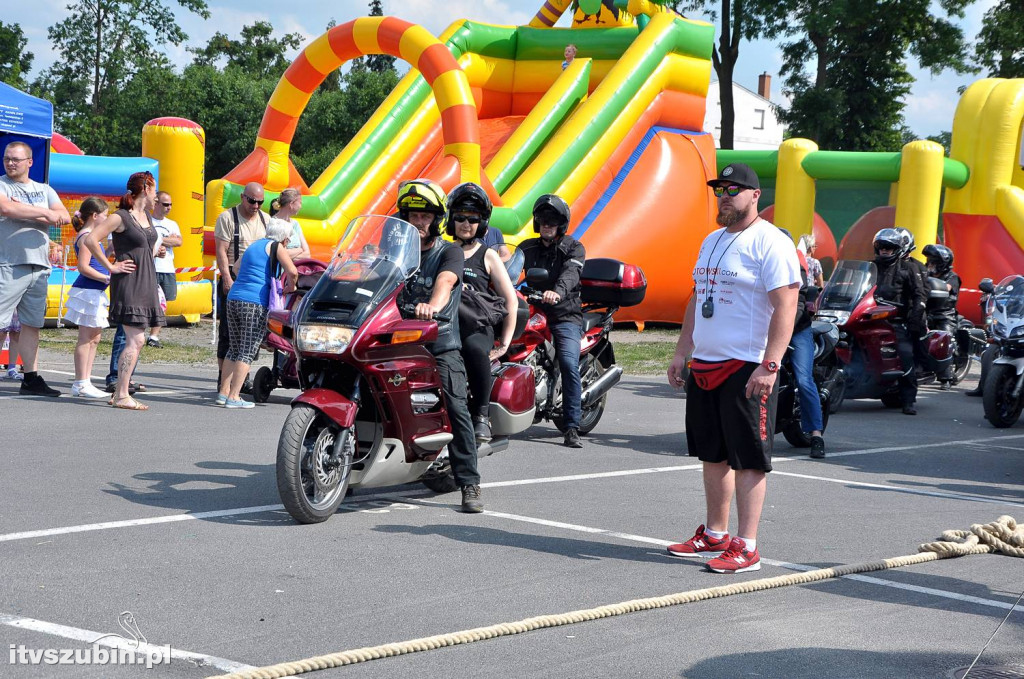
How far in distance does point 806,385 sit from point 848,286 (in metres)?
Result: 3.40

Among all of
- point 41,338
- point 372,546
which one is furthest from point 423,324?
point 41,338

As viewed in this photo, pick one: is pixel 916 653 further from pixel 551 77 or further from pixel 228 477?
pixel 551 77

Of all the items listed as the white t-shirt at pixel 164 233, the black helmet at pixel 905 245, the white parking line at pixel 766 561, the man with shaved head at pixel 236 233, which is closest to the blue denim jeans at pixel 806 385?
the black helmet at pixel 905 245

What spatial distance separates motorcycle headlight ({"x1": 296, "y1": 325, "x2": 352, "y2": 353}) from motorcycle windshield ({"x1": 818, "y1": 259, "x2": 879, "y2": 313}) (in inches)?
302

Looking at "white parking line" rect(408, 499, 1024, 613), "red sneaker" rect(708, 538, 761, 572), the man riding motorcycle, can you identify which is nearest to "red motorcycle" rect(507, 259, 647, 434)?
the man riding motorcycle

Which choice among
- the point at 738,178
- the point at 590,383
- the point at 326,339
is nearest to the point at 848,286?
the point at 590,383

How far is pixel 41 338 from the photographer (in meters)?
16.1

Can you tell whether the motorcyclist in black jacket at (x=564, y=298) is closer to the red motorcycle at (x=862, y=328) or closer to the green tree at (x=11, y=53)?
the red motorcycle at (x=862, y=328)

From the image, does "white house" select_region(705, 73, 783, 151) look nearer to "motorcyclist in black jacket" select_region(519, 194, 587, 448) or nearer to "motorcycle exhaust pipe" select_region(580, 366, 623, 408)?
"motorcycle exhaust pipe" select_region(580, 366, 623, 408)

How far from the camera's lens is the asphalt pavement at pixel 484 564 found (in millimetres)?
4324

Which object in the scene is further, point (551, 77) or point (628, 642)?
point (551, 77)

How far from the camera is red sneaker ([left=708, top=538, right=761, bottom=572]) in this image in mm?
5688

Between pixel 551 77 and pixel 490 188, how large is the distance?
16.2 ft

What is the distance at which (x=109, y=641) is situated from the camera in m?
4.23
